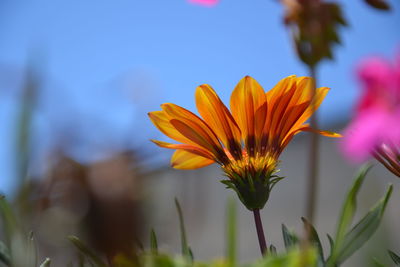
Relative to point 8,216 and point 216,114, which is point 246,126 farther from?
point 8,216

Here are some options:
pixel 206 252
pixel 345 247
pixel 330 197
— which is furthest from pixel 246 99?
pixel 206 252

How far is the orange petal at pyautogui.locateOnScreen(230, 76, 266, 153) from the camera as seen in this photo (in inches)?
15.3

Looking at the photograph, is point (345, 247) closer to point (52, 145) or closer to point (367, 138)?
point (367, 138)

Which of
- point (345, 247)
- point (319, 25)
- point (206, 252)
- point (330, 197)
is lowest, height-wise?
point (206, 252)

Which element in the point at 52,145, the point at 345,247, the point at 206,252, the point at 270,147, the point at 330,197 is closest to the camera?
the point at 52,145

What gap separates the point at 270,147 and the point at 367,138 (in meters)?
0.16

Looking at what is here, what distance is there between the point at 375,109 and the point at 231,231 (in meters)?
0.10

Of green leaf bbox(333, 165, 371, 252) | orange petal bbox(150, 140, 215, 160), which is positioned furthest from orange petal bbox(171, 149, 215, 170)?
green leaf bbox(333, 165, 371, 252)

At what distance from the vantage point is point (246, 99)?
0.39 metres

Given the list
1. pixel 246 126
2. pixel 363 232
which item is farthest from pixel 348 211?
pixel 246 126

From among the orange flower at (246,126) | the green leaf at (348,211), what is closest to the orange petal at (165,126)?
the orange flower at (246,126)

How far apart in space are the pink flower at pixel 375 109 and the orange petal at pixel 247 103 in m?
0.11

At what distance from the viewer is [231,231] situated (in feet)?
0.65

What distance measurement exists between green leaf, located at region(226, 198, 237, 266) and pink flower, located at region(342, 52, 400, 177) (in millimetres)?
75
